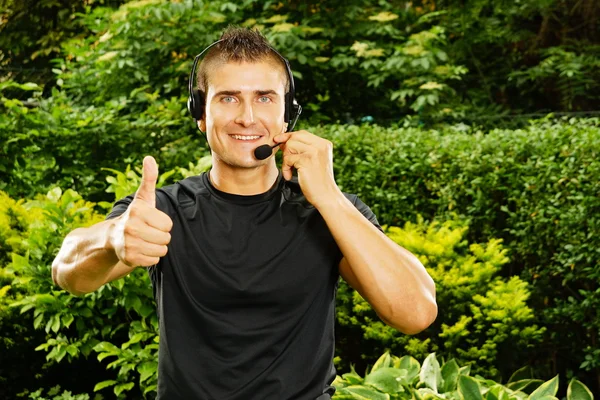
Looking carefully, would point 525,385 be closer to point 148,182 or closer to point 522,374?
point 522,374

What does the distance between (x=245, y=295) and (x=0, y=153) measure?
4.19 meters

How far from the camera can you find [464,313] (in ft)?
15.1

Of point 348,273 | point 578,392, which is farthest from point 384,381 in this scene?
point 348,273

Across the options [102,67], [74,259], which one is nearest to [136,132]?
[102,67]

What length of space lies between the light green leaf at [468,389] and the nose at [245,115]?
160 cm

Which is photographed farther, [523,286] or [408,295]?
[523,286]

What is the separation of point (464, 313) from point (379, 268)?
2.69 metres

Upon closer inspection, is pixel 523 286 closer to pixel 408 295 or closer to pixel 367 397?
pixel 367 397

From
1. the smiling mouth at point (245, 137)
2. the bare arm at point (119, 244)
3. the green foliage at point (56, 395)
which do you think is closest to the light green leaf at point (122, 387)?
the green foliage at point (56, 395)

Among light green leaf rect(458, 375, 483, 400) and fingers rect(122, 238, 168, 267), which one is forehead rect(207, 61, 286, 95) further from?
light green leaf rect(458, 375, 483, 400)

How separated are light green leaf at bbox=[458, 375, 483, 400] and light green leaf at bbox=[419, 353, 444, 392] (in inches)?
9.4

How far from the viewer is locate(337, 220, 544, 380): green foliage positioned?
4.46 m

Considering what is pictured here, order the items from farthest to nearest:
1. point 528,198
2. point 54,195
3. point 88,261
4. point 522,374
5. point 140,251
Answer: point 528,198, point 522,374, point 54,195, point 88,261, point 140,251

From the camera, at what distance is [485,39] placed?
30.9 ft
